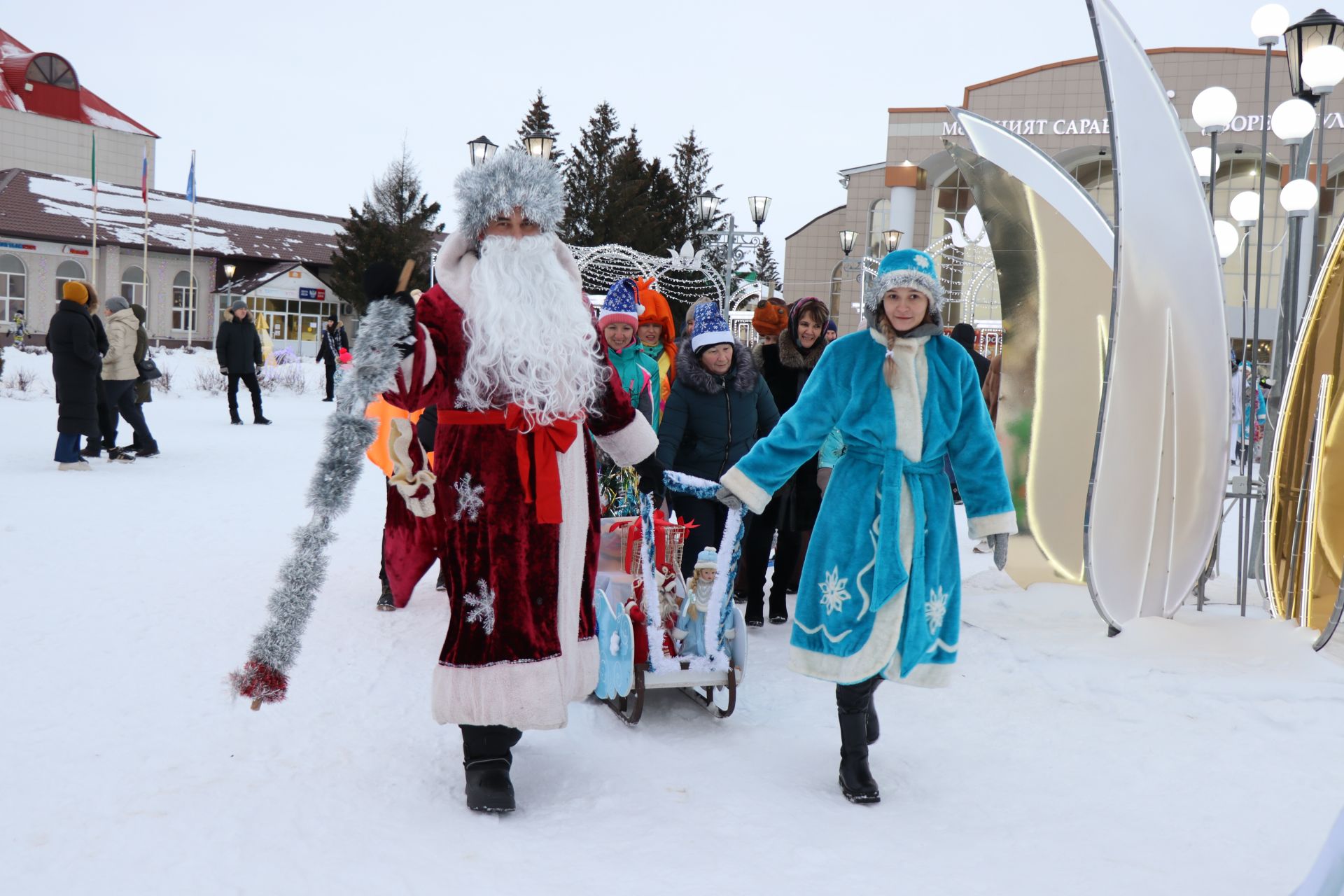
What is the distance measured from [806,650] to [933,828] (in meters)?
0.67

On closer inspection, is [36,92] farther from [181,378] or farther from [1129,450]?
[1129,450]

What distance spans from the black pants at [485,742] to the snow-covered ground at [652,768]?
0.58ft

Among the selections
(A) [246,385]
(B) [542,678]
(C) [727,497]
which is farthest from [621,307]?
(A) [246,385]

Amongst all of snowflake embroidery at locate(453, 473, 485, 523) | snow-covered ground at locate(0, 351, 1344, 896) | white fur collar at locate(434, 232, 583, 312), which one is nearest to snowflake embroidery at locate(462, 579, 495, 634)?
snowflake embroidery at locate(453, 473, 485, 523)

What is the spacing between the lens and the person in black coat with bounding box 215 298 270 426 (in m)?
14.2

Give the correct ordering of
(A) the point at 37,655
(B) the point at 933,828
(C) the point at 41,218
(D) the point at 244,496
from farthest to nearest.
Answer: (C) the point at 41,218
(D) the point at 244,496
(A) the point at 37,655
(B) the point at 933,828

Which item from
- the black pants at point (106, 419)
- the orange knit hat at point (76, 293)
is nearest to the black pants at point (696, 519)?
the orange knit hat at point (76, 293)

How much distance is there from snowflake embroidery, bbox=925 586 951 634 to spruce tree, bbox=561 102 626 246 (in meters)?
31.2

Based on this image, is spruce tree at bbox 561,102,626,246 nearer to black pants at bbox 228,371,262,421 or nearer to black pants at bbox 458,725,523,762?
black pants at bbox 228,371,262,421

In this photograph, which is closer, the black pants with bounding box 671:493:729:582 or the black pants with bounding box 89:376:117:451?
the black pants with bounding box 671:493:729:582

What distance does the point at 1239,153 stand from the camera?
92.0ft

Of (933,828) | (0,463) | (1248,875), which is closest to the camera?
(1248,875)

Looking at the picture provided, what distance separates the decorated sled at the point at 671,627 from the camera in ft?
12.8

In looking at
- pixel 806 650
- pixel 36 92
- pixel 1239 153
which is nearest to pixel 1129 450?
pixel 806 650
